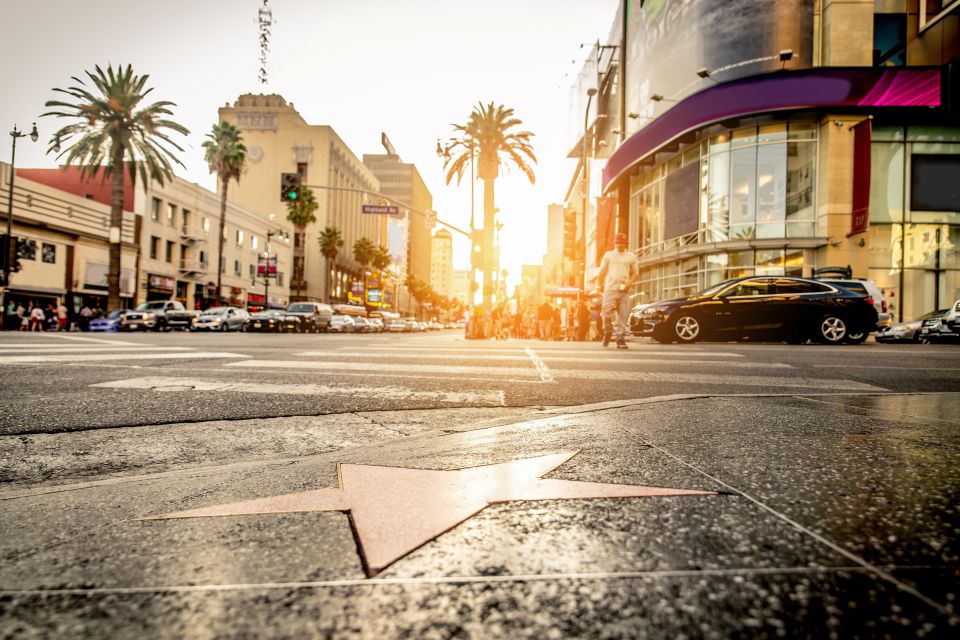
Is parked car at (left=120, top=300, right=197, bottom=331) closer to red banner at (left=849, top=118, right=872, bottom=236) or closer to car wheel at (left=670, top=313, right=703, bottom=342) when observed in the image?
car wheel at (left=670, top=313, right=703, bottom=342)

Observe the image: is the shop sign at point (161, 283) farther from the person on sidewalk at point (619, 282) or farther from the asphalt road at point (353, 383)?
the person on sidewalk at point (619, 282)

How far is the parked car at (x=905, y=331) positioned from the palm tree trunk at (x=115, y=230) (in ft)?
113

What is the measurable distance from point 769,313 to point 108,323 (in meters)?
29.0

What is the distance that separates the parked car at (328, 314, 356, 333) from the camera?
127ft

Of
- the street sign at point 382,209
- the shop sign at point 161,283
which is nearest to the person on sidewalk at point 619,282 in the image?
the street sign at point 382,209

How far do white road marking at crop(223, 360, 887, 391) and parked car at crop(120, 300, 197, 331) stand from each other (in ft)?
87.8

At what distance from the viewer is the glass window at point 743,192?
72.8 ft

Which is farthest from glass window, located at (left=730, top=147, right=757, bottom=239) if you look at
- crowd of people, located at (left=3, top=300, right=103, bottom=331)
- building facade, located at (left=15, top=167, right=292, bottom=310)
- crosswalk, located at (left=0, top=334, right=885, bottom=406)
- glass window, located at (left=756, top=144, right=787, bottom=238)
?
building facade, located at (left=15, top=167, right=292, bottom=310)

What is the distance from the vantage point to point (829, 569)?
65cm

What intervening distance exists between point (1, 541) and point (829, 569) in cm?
135

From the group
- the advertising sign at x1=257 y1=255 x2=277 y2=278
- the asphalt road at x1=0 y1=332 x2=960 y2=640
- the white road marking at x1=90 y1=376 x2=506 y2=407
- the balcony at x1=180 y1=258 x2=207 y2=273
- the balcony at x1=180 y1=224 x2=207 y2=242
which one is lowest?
the white road marking at x1=90 y1=376 x2=506 y2=407

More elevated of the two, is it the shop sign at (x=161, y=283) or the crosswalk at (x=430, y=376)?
the shop sign at (x=161, y=283)

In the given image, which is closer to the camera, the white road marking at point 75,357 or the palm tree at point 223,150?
the white road marking at point 75,357

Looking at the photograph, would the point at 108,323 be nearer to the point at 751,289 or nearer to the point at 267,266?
the point at 267,266
